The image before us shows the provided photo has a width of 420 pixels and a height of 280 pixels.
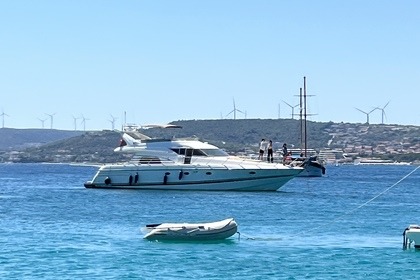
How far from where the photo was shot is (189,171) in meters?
76.6

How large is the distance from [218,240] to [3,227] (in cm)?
1275

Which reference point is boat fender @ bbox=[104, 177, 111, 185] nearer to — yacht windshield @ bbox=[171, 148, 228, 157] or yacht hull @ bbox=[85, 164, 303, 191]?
yacht hull @ bbox=[85, 164, 303, 191]

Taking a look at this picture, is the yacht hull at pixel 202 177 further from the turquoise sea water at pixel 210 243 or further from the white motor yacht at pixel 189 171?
the turquoise sea water at pixel 210 243

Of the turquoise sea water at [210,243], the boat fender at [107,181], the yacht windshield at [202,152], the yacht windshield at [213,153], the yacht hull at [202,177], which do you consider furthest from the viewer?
the boat fender at [107,181]

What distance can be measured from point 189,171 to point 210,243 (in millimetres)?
35481

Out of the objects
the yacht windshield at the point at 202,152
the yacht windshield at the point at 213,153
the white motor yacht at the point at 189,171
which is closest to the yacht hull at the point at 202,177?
the white motor yacht at the point at 189,171

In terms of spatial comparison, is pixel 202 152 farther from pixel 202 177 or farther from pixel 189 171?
pixel 202 177

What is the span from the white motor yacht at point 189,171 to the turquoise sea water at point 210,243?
5.32 metres

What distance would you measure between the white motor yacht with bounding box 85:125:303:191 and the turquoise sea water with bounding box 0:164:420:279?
210 inches

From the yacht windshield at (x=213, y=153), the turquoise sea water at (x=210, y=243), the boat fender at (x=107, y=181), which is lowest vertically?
the turquoise sea water at (x=210, y=243)

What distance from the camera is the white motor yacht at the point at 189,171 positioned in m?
76.1

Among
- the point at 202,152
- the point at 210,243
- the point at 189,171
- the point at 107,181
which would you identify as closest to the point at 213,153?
the point at 202,152

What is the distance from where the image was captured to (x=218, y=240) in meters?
41.6

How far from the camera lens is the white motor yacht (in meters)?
76.1
